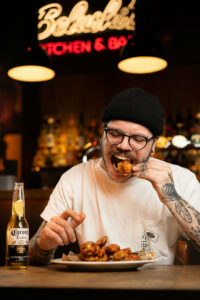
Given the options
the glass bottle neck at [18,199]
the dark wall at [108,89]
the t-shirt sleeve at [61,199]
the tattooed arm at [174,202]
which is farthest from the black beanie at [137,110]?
the dark wall at [108,89]

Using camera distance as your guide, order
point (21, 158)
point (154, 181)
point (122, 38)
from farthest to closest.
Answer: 1. point (21, 158)
2. point (122, 38)
3. point (154, 181)

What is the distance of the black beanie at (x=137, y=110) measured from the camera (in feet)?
6.08

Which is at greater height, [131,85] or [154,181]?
[131,85]

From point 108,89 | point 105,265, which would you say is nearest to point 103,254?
point 105,265

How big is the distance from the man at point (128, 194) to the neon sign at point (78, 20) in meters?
2.30

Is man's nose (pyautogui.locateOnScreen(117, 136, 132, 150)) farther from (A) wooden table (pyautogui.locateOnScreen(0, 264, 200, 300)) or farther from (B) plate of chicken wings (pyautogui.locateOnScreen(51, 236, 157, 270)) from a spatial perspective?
(A) wooden table (pyautogui.locateOnScreen(0, 264, 200, 300))

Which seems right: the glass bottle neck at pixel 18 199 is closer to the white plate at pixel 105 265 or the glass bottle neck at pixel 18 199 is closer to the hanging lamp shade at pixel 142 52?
the white plate at pixel 105 265

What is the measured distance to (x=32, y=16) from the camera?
340 cm

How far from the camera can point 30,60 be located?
3.22 meters

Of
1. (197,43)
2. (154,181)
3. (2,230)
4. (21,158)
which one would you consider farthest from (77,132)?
(154,181)

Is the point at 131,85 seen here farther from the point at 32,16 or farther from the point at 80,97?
the point at 32,16

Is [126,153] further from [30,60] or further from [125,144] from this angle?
[30,60]

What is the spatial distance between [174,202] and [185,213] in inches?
2.3

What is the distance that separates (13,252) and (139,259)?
0.43 meters
